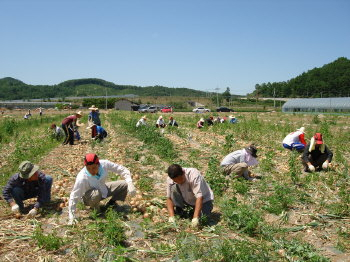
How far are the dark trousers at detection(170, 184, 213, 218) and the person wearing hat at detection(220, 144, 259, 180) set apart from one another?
1.89m

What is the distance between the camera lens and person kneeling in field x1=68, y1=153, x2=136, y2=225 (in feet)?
13.6

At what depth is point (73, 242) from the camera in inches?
144

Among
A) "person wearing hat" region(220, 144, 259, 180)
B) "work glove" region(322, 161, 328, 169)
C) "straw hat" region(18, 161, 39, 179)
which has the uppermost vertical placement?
"straw hat" region(18, 161, 39, 179)

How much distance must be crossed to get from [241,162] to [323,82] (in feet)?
272

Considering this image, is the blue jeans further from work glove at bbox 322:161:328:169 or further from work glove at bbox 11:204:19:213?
work glove at bbox 322:161:328:169

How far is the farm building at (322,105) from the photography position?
36772 millimetres

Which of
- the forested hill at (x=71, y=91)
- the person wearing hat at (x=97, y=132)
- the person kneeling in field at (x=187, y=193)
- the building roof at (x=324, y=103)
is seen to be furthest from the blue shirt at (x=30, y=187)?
the forested hill at (x=71, y=91)

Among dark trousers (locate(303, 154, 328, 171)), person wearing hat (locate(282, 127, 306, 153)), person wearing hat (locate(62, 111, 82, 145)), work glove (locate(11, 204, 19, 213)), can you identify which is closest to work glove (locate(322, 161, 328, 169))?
dark trousers (locate(303, 154, 328, 171))

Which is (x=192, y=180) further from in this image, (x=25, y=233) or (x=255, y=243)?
(x=25, y=233)

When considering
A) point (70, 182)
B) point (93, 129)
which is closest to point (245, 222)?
point (70, 182)

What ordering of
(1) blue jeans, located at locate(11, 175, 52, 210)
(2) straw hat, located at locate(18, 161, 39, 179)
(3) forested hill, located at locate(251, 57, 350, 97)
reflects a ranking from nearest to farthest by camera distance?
(2) straw hat, located at locate(18, 161, 39, 179) → (1) blue jeans, located at locate(11, 175, 52, 210) → (3) forested hill, located at locate(251, 57, 350, 97)

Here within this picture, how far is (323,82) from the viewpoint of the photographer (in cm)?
7919

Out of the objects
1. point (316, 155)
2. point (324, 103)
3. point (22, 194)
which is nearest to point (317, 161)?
point (316, 155)

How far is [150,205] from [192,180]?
102 centimetres
